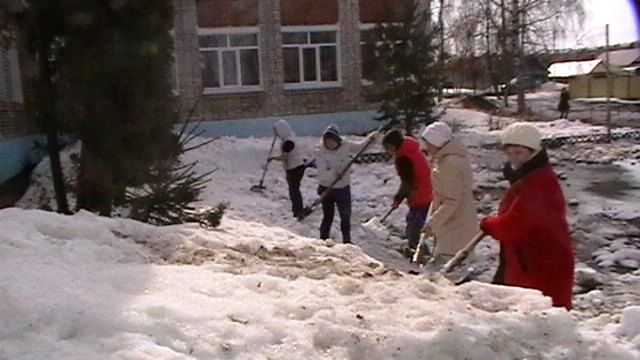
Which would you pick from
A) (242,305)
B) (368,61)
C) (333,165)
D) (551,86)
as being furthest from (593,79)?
(242,305)

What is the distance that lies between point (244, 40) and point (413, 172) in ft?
54.7

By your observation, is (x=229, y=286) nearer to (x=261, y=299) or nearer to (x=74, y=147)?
(x=261, y=299)

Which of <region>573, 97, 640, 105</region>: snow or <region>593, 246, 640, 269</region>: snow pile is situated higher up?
<region>573, 97, 640, 105</region>: snow

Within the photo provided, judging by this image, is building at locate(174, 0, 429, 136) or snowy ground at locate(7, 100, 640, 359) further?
building at locate(174, 0, 429, 136)

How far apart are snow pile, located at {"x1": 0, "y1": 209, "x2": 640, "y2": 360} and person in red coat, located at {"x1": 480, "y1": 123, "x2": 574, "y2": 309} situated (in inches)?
29.3

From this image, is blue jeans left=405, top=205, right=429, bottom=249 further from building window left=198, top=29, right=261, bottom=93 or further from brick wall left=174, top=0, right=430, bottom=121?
building window left=198, top=29, right=261, bottom=93

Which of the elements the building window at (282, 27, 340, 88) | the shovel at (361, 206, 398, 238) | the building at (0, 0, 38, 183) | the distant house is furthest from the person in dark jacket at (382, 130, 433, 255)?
the distant house

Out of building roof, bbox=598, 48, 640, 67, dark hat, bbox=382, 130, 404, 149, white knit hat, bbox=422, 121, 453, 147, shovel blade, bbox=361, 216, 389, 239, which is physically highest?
building roof, bbox=598, 48, 640, 67

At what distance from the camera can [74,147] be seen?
9375mm

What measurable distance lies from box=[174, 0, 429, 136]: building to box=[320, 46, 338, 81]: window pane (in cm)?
3

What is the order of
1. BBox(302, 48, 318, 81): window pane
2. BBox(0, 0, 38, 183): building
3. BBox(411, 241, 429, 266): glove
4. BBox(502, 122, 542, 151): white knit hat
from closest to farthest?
BBox(502, 122, 542, 151): white knit hat < BBox(411, 241, 429, 266): glove < BBox(0, 0, 38, 183): building < BBox(302, 48, 318, 81): window pane

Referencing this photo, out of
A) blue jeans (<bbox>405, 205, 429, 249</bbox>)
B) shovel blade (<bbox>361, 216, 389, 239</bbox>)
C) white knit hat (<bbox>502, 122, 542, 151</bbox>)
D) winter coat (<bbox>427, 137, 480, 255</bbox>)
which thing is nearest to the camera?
white knit hat (<bbox>502, 122, 542, 151</bbox>)

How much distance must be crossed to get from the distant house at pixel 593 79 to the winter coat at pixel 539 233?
3713 centimetres

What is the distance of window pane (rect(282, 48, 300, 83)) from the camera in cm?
2433
